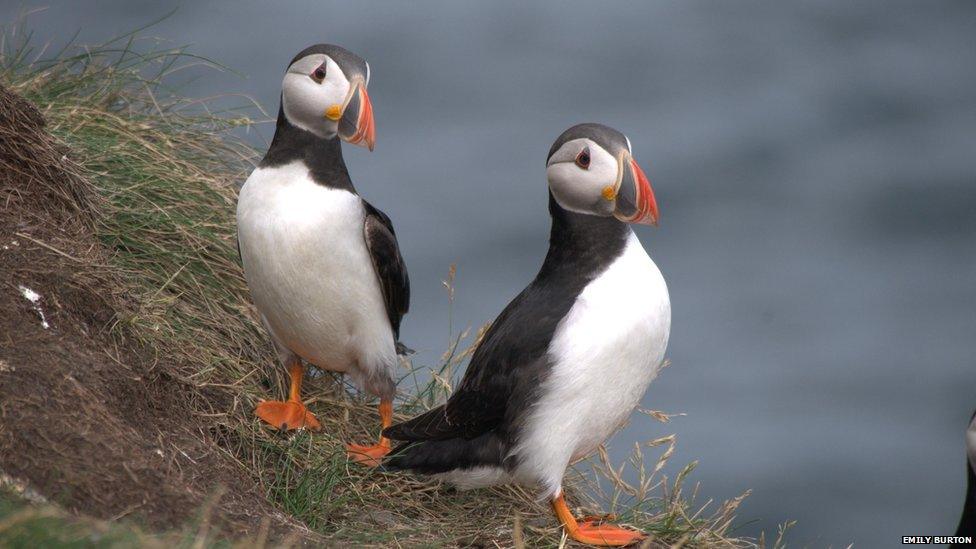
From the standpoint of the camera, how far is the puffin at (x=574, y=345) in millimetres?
5062

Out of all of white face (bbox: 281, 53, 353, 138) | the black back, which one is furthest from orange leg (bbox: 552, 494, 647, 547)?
white face (bbox: 281, 53, 353, 138)

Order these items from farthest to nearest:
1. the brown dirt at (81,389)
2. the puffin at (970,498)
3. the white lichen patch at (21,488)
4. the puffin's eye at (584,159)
Result: the puffin at (970,498) → the puffin's eye at (584,159) → the brown dirt at (81,389) → the white lichen patch at (21,488)

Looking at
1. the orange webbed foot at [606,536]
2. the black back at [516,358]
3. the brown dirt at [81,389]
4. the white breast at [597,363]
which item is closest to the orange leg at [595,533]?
the orange webbed foot at [606,536]

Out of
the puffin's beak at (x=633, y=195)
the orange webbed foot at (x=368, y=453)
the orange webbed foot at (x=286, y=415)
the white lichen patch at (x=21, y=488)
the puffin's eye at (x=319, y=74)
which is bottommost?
the orange webbed foot at (x=368, y=453)

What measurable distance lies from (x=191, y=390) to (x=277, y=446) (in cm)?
39

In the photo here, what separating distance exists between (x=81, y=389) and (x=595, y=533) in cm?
197

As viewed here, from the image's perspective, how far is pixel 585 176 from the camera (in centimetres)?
518

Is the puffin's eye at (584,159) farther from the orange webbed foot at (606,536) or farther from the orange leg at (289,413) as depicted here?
the orange leg at (289,413)

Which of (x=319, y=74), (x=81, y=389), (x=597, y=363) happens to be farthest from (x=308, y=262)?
(x=81, y=389)

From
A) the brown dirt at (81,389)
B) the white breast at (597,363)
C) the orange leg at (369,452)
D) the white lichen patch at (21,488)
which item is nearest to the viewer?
the white lichen patch at (21,488)

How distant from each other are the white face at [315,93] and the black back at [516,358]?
961 millimetres

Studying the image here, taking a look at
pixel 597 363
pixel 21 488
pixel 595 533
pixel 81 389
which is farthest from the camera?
pixel 595 533

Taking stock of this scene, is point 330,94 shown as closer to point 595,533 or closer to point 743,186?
point 595,533

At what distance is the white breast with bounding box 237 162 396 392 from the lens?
5570 mm
